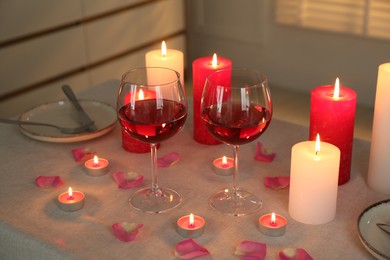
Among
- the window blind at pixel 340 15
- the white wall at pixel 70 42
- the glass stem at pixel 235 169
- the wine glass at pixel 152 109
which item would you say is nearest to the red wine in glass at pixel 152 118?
the wine glass at pixel 152 109

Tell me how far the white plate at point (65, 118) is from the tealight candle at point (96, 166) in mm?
112

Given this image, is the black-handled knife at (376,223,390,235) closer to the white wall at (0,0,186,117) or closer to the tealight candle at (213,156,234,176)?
the tealight candle at (213,156,234,176)

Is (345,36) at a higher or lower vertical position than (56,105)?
lower

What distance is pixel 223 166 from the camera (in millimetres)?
1136

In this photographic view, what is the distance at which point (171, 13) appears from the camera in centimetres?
327

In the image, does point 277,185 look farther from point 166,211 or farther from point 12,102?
point 12,102

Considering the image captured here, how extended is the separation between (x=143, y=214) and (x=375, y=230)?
361 mm

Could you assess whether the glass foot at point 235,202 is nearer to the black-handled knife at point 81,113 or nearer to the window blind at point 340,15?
the black-handled knife at point 81,113

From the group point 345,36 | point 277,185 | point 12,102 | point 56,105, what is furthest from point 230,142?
point 345,36

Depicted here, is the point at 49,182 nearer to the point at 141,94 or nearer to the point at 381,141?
the point at 141,94

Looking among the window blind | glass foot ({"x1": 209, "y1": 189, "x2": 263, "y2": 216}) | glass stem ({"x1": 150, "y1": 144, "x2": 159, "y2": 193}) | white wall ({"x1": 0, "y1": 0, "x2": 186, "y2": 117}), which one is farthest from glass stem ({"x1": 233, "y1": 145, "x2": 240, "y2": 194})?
the window blind

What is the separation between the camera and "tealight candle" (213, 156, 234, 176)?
3.69 ft

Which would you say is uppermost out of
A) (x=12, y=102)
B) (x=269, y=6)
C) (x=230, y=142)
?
(x=230, y=142)

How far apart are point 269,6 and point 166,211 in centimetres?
237
